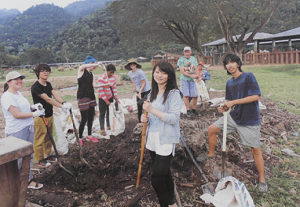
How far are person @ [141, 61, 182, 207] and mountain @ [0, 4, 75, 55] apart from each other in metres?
95.2

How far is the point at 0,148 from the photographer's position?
2072mm

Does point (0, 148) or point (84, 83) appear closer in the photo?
point (0, 148)

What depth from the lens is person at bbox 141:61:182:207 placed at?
2131 mm

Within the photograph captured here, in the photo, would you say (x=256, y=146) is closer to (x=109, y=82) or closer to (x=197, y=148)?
(x=197, y=148)

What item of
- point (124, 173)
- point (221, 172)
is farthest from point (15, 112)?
point (221, 172)

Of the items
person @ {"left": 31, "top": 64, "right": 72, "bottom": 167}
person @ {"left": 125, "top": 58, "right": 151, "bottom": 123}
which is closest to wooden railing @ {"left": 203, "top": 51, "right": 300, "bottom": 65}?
person @ {"left": 125, "top": 58, "right": 151, "bottom": 123}

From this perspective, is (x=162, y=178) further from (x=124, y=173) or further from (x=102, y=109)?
(x=102, y=109)

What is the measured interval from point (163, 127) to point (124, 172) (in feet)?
4.90

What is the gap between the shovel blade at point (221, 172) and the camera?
112 inches

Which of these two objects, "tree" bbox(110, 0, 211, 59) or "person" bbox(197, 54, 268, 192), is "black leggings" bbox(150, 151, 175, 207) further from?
"tree" bbox(110, 0, 211, 59)

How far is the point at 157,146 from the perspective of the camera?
2.19m

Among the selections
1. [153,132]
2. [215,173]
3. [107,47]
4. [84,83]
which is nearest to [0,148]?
[153,132]

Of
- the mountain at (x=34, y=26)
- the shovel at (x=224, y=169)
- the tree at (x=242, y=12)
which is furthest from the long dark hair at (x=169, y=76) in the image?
the mountain at (x=34, y=26)

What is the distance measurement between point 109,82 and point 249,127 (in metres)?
2.93
